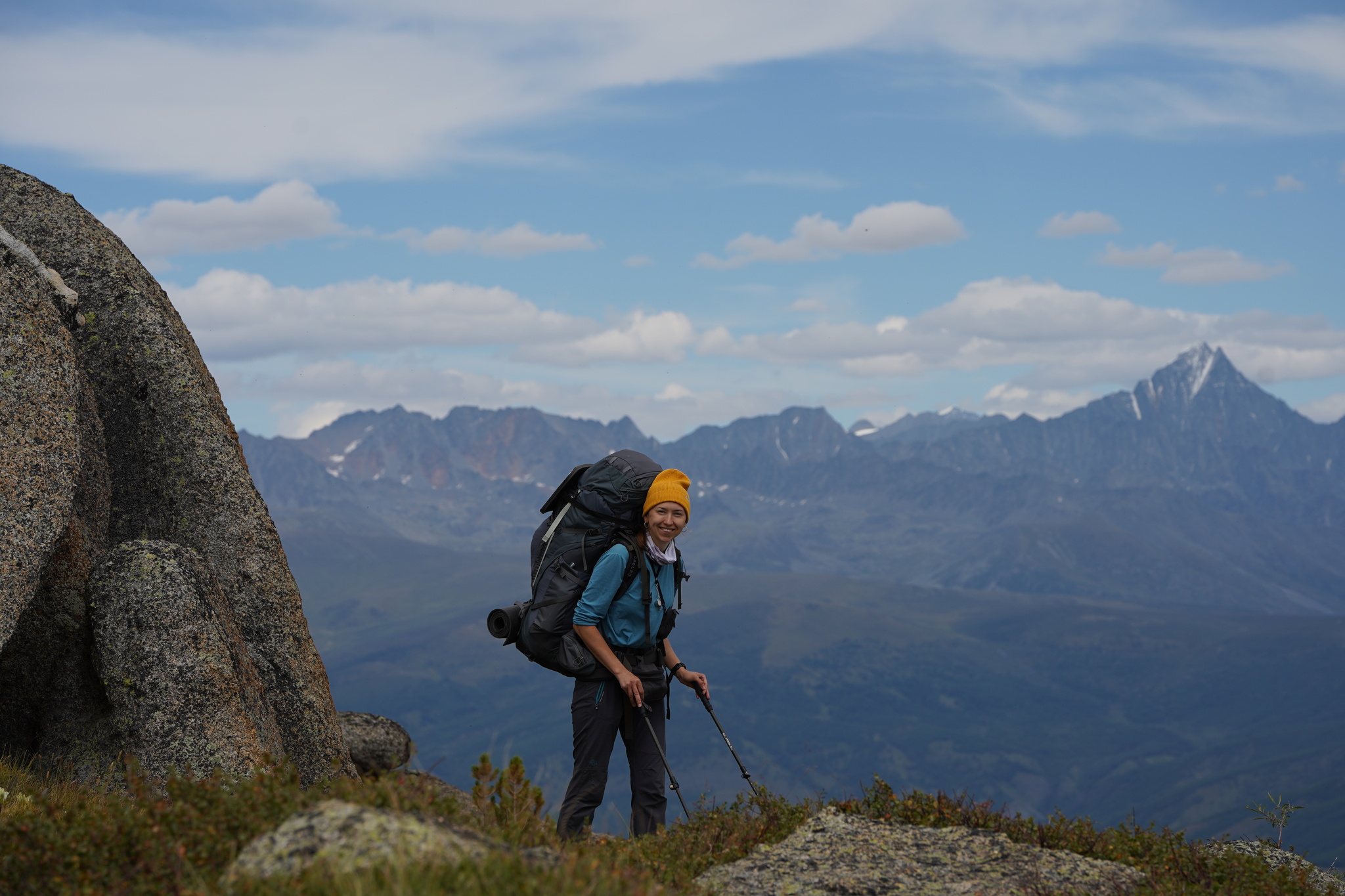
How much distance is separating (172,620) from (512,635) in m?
3.49

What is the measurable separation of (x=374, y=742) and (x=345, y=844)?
13171 mm

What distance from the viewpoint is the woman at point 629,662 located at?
34.7 ft

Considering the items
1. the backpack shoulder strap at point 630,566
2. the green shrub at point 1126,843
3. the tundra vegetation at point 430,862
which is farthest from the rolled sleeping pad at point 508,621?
the green shrub at point 1126,843

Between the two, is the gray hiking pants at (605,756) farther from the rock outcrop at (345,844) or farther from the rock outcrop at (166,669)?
the rock outcrop at (345,844)

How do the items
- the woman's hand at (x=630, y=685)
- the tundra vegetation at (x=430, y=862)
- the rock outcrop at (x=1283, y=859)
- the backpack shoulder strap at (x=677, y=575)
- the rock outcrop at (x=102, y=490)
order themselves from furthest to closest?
1. the rock outcrop at (x=102, y=490)
2. the backpack shoulder strap at (x=677, y=575)
3. the rock outcrop at (x=1283, y=859)
4. the woman's hand at (x=630, y=685)
5. the tundra vegetation at (x=430, y=862)

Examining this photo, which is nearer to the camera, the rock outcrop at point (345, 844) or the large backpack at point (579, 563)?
the rock outcrop at point (345, 844)

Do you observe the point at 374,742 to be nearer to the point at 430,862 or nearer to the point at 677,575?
the point at 677,575

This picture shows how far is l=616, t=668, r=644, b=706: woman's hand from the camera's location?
1051 centimetres

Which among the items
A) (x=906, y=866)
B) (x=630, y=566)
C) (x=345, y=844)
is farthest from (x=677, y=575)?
(x=345, y=844)

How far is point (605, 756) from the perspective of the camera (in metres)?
10.8

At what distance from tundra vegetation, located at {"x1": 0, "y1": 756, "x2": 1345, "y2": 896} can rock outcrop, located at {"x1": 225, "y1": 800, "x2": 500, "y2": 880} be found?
131 millimetres

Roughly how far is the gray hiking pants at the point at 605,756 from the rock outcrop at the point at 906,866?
137 centimetres

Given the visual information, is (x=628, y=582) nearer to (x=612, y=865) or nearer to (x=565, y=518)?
(x=565, y=518)

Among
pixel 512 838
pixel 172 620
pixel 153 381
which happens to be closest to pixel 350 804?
pixel 512 838
